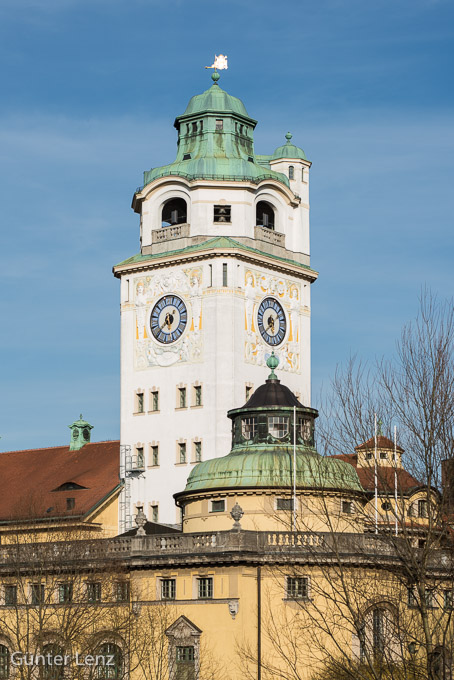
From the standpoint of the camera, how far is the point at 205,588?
74.5 meters

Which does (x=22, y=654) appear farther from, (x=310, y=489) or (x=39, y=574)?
(x=310, y=489)

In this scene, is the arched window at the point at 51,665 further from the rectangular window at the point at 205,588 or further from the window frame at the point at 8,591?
the rectangular window at the point at 205,588

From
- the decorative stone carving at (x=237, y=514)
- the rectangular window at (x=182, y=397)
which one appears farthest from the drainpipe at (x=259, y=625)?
the rectangular window at (x=182, y=397)

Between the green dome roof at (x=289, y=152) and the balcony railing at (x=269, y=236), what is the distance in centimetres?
575

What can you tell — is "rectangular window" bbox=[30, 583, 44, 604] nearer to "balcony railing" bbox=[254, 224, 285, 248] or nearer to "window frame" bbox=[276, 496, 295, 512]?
"window frame" bbox=[276, 496, 295, 512]

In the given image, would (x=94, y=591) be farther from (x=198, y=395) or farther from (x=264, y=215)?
(x=264, y=215)

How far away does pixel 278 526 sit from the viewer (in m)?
77.8

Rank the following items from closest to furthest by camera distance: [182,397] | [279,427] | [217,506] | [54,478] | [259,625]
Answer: [259,625], [217,506], [279,427], [182,397], [54,478]

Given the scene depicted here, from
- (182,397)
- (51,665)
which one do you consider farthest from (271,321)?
(51,665)

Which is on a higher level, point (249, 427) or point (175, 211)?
point (175, 211)

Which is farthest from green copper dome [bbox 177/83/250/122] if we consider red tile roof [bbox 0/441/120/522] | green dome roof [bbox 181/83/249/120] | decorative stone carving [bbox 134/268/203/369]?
red tile roof [bbox 0/441/120/522]

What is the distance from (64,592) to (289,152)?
129ft

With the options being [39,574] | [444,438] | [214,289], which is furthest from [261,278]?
[444,438]

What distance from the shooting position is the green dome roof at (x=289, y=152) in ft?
352
